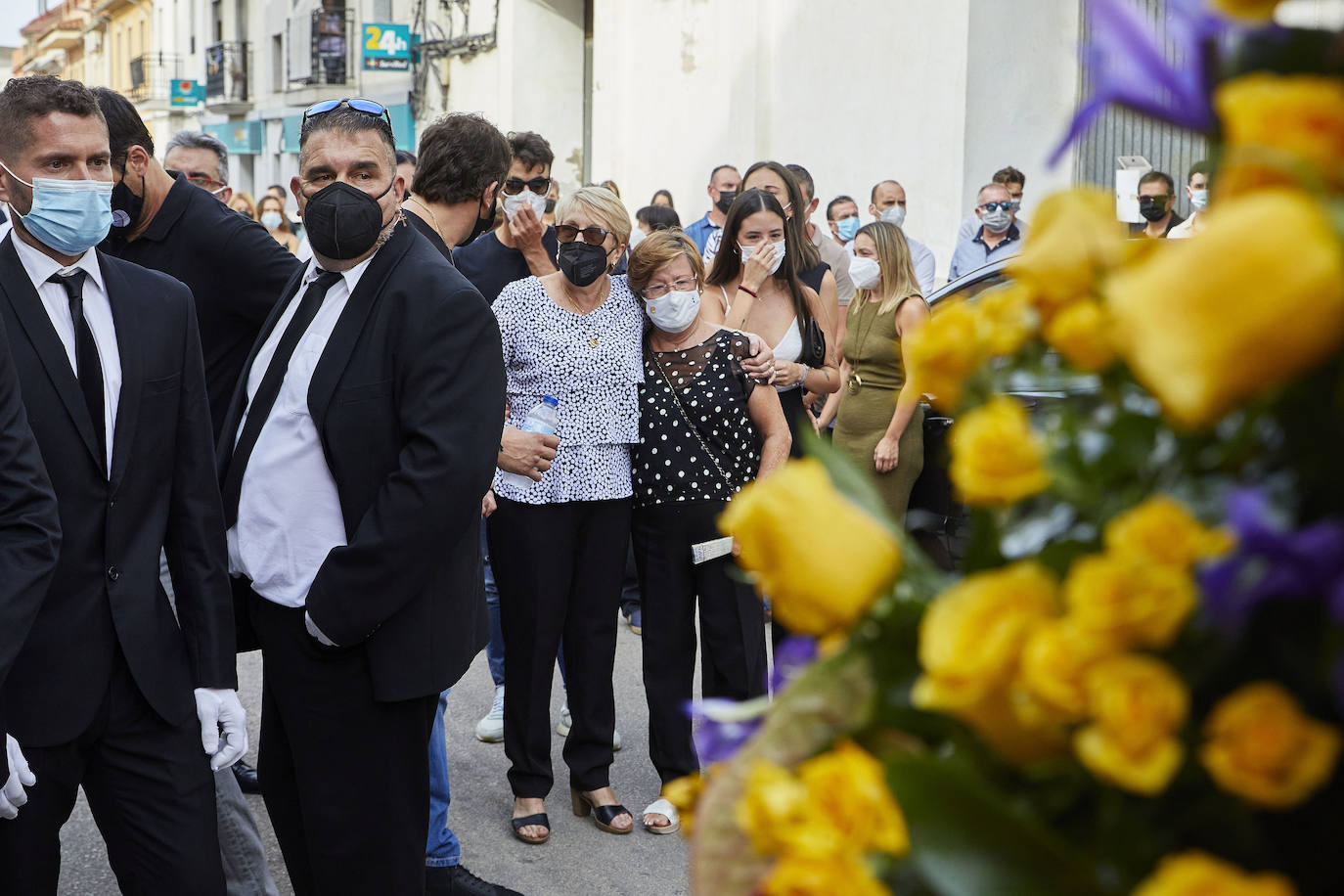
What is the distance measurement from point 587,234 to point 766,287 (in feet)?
3.89

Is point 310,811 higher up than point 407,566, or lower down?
lower down

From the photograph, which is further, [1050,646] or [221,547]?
[221,547]

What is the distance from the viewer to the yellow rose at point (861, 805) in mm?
742

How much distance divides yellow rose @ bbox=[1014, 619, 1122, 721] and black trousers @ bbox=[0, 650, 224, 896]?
8.01 feet

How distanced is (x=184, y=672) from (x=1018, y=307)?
96.0 inches

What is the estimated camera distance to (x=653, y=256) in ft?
14.3

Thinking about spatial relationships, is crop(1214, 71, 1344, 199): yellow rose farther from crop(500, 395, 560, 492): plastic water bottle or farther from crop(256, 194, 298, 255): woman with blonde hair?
crop(256, 194, 298, 255): woman with blonde hair

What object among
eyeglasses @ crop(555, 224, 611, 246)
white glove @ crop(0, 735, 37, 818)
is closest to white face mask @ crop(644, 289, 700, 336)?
eyeglasses @ crop(555, 224, 611, 246)

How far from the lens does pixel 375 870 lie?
298 cm

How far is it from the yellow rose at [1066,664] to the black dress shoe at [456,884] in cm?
351

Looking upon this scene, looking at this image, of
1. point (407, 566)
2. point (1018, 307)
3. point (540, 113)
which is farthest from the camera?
point (540, 113)

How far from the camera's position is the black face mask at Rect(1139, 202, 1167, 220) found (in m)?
8.38

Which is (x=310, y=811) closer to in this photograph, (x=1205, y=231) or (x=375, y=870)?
(x=375, y=870)

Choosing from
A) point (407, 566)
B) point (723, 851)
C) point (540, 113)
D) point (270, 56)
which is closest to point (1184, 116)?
point (723, 851)
